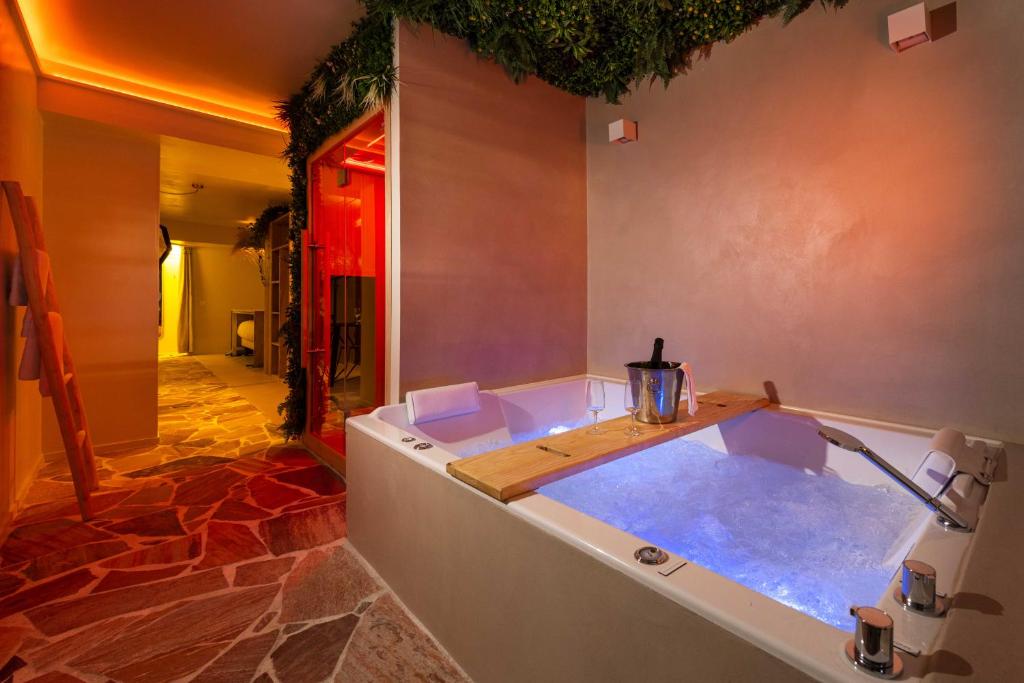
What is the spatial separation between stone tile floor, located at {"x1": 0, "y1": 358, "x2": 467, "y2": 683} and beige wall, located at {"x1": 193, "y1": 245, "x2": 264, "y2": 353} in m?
7.58

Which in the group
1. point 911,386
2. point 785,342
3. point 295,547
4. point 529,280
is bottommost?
point 295,547

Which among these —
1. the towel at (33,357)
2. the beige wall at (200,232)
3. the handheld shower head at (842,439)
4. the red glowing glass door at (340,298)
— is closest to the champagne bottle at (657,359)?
the handheld shower head at (842,439)

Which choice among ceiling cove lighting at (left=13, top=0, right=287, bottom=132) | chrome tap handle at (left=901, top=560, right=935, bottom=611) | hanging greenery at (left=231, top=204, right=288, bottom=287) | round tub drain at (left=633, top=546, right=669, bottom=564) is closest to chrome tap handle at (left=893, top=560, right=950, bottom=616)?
chrome tap handle at (left=901, top=560, right=935, bottom=611)

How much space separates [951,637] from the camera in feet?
2.14

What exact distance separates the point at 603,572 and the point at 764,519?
101cm

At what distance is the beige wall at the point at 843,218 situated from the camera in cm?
166

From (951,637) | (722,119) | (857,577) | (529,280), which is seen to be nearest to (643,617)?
(951,637)

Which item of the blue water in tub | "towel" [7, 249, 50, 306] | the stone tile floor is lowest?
the stone tile floor

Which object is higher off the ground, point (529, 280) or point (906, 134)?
point (906, 134)

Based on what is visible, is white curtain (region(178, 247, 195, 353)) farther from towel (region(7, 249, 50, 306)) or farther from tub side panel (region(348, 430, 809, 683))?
tub side panel (region(348, 430, 809, 683))

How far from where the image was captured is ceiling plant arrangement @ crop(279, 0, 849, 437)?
2189 millimetres

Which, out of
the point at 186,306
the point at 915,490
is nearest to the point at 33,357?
the point at 915,490

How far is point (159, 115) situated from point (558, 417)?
3.57 meters

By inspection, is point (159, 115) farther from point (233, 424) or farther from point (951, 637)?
point (951, 637)
